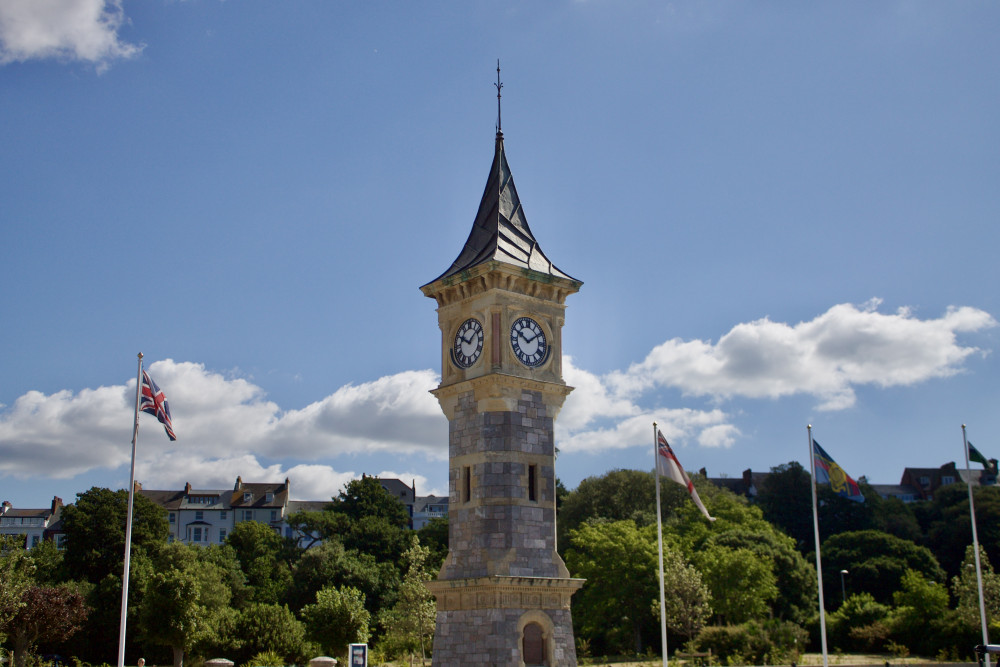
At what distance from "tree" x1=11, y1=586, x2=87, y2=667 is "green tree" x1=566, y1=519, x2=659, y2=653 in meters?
28.0

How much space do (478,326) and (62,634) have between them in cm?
2873

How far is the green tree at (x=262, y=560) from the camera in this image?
69375 millimetres

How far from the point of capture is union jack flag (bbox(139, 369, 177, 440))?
27562mm

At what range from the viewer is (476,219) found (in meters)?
36.4

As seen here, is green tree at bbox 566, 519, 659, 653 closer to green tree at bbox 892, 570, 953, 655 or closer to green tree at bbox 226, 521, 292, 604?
green tree at bbox 892, 570, 953, 655

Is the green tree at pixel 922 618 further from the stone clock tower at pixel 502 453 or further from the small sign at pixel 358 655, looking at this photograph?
the small sign at pixel 358 655

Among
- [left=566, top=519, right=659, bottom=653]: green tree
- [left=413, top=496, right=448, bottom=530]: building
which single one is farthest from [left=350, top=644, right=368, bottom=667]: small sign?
[left=413, top=496, right=448, bottom=530]: building

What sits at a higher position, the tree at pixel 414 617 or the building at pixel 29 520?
the building at pixel 29 520

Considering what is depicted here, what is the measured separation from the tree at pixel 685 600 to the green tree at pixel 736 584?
2059 mm

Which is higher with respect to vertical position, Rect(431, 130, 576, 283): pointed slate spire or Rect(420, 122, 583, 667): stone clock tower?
Rect(431, 130, 576, 283): pointed slate spire

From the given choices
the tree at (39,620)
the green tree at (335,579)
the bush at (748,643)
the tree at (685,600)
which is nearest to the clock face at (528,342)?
the bush at (748,643)

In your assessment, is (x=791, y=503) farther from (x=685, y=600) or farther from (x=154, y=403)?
(x=154, y=403)

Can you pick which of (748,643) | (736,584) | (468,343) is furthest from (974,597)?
(468,343)

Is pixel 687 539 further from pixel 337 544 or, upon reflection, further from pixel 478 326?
pixel 478 326
